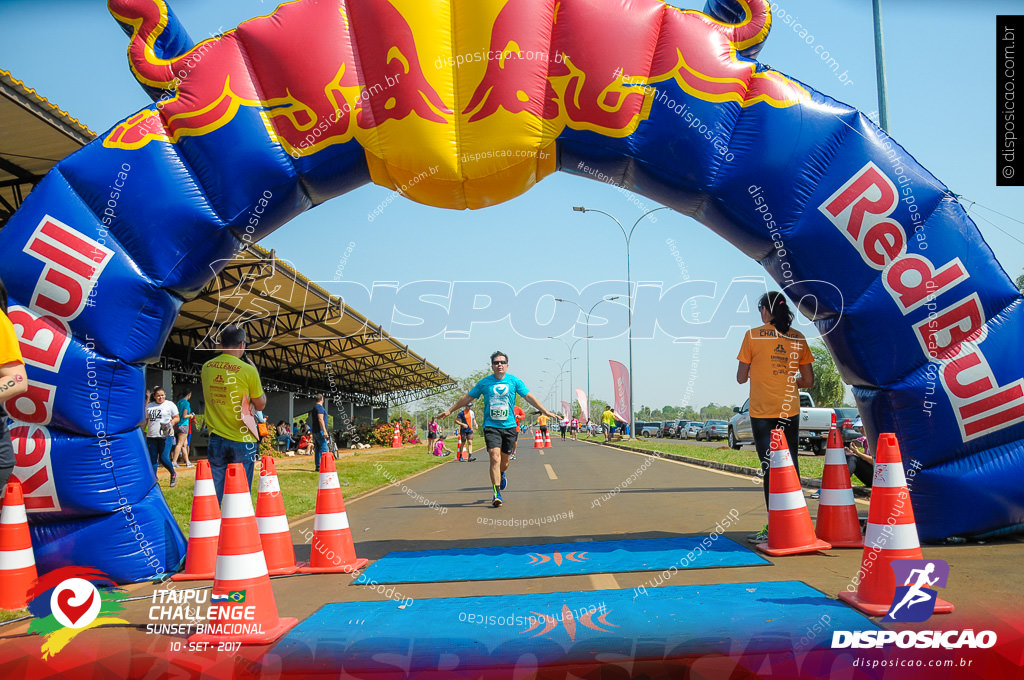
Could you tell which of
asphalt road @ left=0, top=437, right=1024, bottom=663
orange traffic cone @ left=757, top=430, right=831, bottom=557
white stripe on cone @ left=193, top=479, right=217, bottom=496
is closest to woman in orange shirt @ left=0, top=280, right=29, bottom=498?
asphalt road @ left=0, top=437, right=1024, bottom=663

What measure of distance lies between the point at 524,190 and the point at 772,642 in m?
4.13

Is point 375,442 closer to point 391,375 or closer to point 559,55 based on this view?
point 391,375

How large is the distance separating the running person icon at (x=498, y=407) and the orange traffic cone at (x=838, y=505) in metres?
3.97

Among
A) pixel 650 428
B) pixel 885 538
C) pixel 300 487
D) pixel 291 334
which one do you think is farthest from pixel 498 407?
pixel 650 428

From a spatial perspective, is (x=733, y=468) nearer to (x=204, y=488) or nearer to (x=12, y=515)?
(x=204, y=488)

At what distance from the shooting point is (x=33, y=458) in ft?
16.0

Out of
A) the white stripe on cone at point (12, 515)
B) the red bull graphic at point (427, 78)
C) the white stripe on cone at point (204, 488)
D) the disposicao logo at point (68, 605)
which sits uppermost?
the red bull graphic at point (427, 78)

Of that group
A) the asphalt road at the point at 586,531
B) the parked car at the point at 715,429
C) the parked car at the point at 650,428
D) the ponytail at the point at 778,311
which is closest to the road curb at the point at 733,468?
the asphalt road at the point at 586,531

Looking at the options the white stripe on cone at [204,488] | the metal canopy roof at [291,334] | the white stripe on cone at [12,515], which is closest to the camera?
the white stripe on cone at [12,515]

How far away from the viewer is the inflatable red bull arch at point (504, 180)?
511cm

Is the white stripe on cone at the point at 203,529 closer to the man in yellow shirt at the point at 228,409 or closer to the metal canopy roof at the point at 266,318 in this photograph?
the man in yellow shirt at the point at 228,409

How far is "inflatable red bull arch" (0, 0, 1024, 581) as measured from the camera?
5105mm

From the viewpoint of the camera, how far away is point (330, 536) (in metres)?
5.18

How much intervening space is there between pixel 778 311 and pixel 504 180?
2624 millimetres
